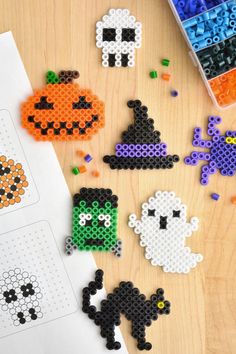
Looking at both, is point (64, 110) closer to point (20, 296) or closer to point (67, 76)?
point (67, 76)

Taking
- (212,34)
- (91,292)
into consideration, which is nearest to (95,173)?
(91,292)

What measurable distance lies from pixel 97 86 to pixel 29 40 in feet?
0.54

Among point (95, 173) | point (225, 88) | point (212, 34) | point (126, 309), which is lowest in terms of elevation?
point (126, 309)

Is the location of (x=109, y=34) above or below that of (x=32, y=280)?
above

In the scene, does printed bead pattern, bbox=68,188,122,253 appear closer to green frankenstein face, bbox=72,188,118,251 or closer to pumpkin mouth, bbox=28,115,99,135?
green frankenstein face, bbox=72,188,118,251

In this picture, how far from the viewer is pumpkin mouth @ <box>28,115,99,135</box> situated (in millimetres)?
938

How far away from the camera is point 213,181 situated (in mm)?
942

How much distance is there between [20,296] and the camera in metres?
0.97

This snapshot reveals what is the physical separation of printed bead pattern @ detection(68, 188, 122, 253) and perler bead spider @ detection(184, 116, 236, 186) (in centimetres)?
18

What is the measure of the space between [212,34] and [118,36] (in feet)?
0.60

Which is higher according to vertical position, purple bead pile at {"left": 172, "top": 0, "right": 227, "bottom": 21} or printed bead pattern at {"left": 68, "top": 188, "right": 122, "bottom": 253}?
purple bead pile at {"left": 172, "top": 0, "right": 227, "bottom": 21}

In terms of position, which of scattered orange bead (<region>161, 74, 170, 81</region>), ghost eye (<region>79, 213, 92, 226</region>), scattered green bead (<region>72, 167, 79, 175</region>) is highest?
scattered orange bead (<region>161, 74, 170, 81</region>)

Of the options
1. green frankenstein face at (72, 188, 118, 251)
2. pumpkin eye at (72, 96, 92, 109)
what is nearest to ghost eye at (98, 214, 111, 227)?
green frankenstein face at (72, 188, 118, 251)

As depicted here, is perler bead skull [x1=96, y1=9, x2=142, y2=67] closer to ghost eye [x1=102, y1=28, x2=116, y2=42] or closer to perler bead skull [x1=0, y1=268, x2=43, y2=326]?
ghost eye [x1=102, y1=28, x2=116, y2=42]
